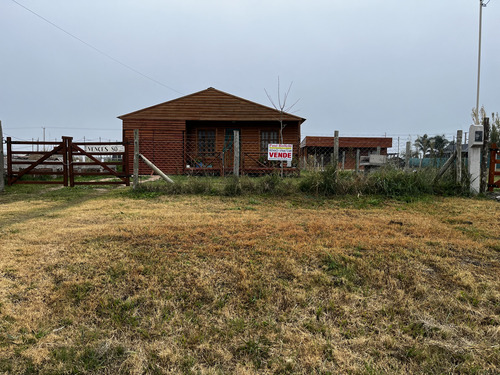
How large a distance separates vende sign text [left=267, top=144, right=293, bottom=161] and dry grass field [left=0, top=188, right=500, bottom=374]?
181 inches

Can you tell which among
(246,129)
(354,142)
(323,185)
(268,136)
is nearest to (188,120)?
(246,129)

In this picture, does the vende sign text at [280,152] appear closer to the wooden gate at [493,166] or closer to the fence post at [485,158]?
the fence post at [485,158]

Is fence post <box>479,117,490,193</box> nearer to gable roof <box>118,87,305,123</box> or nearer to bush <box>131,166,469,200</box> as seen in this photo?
bush <box>131,166,469,200</box>

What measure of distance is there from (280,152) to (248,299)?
6957mm

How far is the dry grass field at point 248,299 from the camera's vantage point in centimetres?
193

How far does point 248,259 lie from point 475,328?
1980 mm

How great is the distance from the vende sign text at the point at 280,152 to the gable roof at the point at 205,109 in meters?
8.16

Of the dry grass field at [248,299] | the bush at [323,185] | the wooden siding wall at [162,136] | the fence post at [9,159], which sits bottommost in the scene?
the dry grass field at [248,299]

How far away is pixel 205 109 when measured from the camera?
56.5 feet

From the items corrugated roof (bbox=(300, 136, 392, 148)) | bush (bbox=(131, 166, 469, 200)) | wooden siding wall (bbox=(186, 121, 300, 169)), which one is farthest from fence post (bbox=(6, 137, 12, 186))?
corrugated roof (bbox=(300, 136, 392, 148))

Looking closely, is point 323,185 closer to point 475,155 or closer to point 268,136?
point 475,155

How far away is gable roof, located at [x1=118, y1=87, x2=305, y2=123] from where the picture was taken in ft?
55.9

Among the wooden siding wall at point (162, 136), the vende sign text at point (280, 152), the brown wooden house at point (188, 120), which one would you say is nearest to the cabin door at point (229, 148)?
the brown wooden house at point (188, 120)

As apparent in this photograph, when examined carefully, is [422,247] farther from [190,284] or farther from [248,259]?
[190,284]
